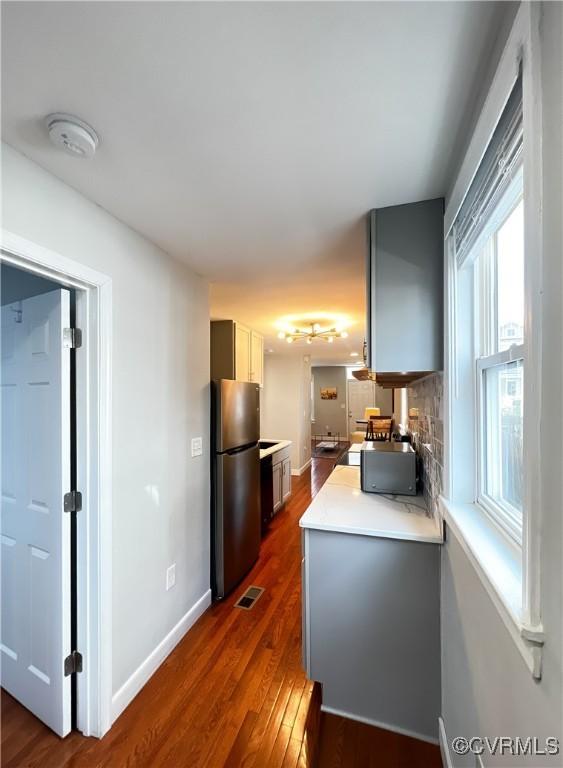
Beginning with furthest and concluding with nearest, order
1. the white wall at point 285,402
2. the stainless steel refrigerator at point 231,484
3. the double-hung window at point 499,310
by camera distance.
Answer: the white wall at point 285,402 → the stainless steel refrigerator at point 231,484 → the double-hung window at point 499,310

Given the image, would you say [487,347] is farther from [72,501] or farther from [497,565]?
[72,501]

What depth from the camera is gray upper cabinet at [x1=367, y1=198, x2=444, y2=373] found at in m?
1.47

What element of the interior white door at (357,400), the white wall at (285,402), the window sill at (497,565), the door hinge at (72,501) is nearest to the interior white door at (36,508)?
the door hinge at (72,501)

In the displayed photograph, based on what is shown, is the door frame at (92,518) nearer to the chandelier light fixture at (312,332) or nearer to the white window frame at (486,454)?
the white window frame at (486,454)

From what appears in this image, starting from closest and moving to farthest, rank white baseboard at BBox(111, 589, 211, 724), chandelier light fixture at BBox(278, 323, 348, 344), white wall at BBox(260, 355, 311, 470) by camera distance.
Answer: white baseboard at BBox(111, 589, 211, 724) → chandelier light fixture at BBox(278, 323, 348, 344) → white wall at BBox(260, 355, 311, 470)

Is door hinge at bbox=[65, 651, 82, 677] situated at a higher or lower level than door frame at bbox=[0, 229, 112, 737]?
lower

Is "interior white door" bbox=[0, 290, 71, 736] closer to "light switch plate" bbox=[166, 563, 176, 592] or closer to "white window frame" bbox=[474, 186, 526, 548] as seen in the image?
"light switch plate" bbox=[166, 563, 176, 592]

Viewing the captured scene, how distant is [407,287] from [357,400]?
365 inches

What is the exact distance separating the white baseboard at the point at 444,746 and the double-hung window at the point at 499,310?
957 millimetres

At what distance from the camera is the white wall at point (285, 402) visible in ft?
20.5

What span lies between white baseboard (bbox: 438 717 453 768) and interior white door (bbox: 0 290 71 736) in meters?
1.59

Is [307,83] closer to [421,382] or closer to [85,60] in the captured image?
[85,60]

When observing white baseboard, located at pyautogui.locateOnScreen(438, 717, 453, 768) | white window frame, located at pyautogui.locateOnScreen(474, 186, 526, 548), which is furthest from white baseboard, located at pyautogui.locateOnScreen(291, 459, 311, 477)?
white window frame, located at pyautogui.locateOnScreen(474, 186, 526, 548)

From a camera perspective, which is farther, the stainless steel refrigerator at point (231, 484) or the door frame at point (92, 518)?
the stainless steel refrigerator at point (231, 484)
